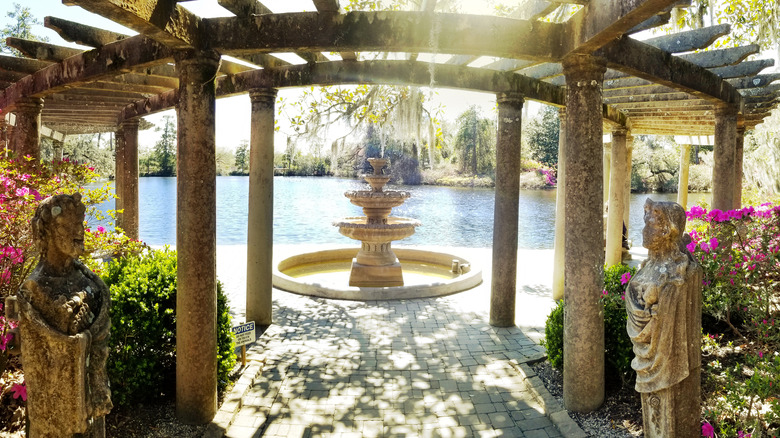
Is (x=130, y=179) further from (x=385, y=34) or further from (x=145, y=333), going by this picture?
(x=385, y=34)

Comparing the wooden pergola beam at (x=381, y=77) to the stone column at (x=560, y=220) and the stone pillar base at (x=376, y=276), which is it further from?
the stone pillar base at (x=376, y=276)

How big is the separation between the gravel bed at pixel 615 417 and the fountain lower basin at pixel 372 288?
13.3 feet

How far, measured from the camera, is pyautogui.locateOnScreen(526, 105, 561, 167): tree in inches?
1698

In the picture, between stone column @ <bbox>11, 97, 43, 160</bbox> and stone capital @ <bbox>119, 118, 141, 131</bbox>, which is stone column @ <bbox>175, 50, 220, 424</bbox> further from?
stone capital @ <bbox>119, 118, 141, 131</bbox>

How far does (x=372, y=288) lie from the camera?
28.9ft

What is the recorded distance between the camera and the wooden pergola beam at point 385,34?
4.45 metres

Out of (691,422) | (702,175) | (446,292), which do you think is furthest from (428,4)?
(702,175)

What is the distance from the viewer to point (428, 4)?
4.41 meters

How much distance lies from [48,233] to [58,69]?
4161mm

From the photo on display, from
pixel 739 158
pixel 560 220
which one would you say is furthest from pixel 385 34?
pixel 739 158

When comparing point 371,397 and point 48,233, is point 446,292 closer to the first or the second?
point 371,397

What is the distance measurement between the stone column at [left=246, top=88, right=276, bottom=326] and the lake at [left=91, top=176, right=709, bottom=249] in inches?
443

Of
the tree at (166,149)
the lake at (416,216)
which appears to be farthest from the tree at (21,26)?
the tree at (166,149)

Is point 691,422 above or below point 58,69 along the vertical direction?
below
